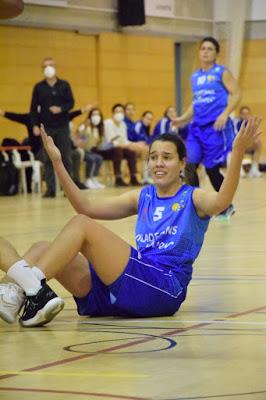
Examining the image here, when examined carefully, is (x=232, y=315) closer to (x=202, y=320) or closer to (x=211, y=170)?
(x=202, y=320)

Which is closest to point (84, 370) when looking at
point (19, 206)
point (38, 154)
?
point (19, 206)

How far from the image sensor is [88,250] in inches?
195

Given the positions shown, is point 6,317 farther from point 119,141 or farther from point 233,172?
point 119,141

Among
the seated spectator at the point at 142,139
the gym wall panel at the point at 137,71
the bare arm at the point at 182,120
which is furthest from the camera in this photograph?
the gym wall panel at the point at 137,71

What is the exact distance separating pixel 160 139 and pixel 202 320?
90 centimetres

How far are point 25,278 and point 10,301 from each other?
0.44ft

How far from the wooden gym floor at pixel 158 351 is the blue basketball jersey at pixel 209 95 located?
444cm

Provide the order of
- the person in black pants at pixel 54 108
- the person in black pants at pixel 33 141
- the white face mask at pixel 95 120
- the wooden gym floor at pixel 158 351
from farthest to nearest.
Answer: the white face mask at pixel 95 120 < the person in black pants at pixel 33 141 < the person in black pants at pixel 54 108 < the wooden gym floor at pixel 158 351

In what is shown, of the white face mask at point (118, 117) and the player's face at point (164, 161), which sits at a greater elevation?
the player's face at point (164, 161)

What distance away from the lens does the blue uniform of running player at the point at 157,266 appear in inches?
196

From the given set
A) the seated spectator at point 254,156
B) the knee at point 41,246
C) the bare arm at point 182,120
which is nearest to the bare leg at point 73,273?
the knee at point 41,246

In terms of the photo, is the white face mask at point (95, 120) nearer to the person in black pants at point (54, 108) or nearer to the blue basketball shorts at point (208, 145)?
the person in black pants at point (54, 108)

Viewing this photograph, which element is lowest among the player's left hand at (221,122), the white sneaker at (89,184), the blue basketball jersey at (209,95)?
the white sneaker at (89,184)

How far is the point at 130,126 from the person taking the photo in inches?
786
